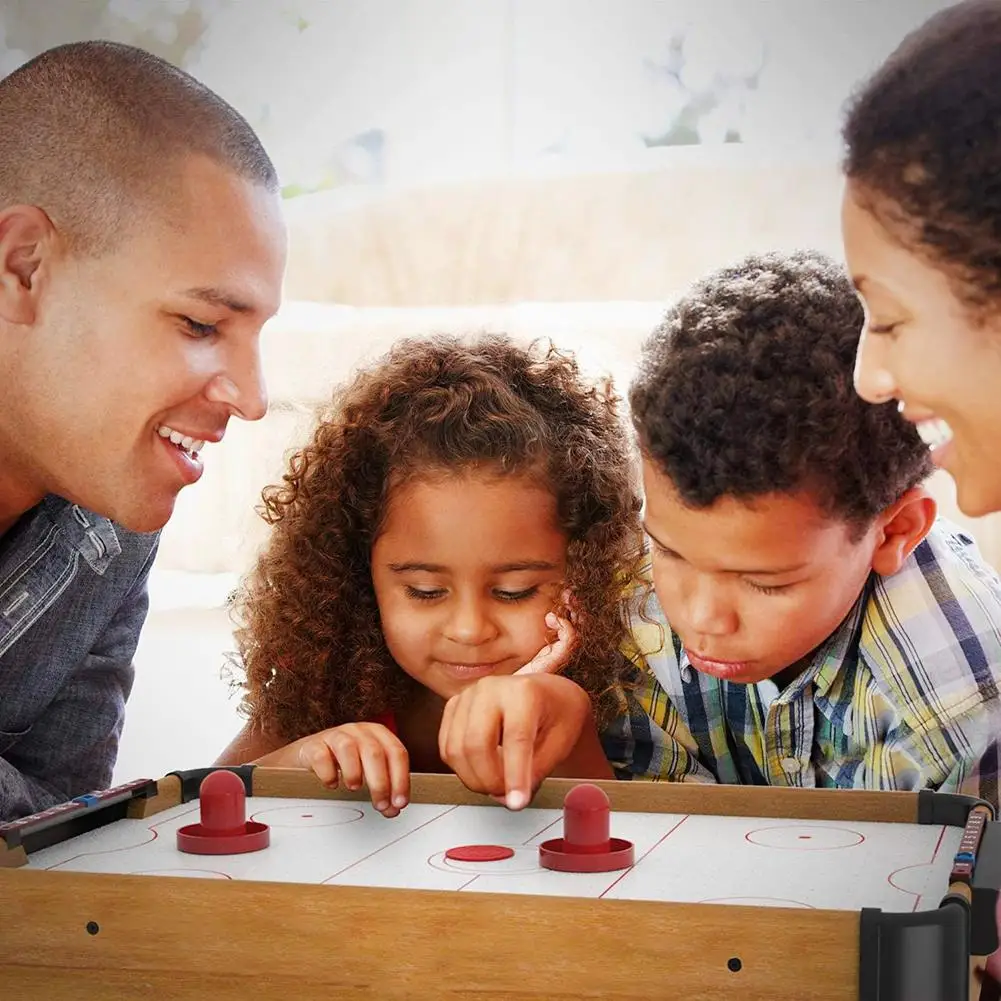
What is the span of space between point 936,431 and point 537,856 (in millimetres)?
349

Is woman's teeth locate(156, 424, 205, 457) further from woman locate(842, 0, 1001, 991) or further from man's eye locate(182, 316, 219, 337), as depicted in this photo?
woman locate(842, 0, 1001, 991)

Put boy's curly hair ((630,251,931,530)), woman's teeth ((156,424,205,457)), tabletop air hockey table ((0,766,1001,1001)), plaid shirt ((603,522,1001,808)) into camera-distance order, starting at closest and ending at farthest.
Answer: tabletop air hockey table ((0,766,1001,1001))
boy's curly hair ((630,251,931,530))
plaid shirt ((603,522,1001,808))
woman's teeth ((156,424,205,457))

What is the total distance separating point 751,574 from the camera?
0.97 m

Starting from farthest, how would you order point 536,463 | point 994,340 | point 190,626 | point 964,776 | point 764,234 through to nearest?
point 190,626 < point 764,234 < point 536,463 < point 964,776 < point 994,340

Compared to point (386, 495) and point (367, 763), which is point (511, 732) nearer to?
point (367, 763)

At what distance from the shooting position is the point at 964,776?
105 cm

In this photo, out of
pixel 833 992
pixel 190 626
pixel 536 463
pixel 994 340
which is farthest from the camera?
pixel 190 626

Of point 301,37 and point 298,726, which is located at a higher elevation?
point 301,37

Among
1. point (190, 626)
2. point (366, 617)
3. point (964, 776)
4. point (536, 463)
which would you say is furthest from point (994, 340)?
point (190, 626)

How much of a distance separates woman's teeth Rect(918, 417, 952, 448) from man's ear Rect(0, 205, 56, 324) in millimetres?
687

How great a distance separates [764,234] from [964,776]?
2.12 ft

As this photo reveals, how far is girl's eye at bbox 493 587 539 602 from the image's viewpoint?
121 centimetres

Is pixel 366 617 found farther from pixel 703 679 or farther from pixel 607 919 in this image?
pixel 607 919

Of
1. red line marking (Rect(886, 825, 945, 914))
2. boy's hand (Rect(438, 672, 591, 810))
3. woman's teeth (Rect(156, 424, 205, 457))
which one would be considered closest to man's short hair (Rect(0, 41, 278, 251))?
woman's teeth (Rect(156, 424, 205, 457))
